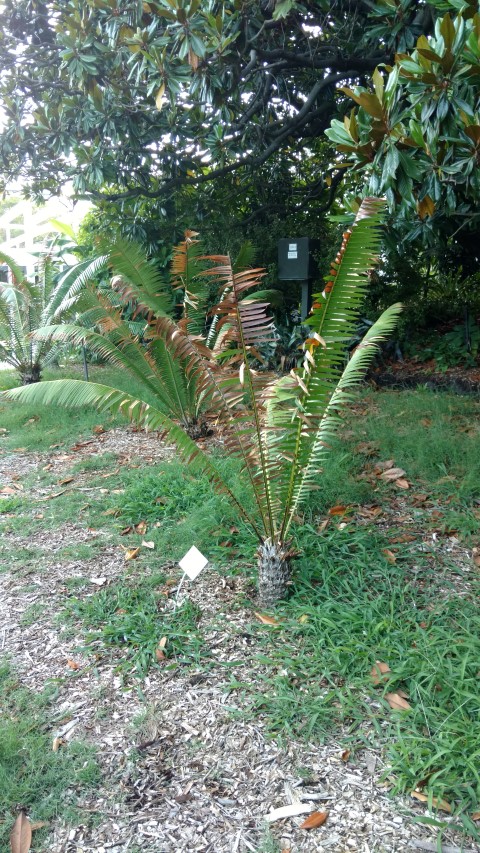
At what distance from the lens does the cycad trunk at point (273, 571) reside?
3049 millimetres

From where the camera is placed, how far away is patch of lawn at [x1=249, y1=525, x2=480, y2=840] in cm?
212

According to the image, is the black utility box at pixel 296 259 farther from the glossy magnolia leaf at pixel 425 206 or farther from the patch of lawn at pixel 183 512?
the glossy magnolia leaf at pixel 425 206

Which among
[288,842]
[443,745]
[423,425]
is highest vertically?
[423,425]

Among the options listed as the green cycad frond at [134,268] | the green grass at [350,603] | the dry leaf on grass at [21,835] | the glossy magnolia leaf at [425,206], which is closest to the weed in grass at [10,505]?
the green grass at [350,603]

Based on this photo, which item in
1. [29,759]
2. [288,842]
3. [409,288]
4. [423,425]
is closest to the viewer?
[288,842]

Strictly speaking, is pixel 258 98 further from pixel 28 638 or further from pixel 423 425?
pixel 28 638

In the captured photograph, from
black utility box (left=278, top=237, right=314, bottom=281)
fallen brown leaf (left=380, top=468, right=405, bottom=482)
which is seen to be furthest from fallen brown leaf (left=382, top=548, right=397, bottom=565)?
black utility box (left=278, top=237, right=314, bottom=281)

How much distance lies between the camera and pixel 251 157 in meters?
6.92

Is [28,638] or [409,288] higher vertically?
[409,288]

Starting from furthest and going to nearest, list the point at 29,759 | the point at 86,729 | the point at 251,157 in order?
1. the point at 251,157
2. the point at 86,729
3. the point at 29,759

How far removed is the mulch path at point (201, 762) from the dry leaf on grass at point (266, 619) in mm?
60

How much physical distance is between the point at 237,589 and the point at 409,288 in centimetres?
545

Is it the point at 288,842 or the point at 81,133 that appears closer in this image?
the point at 288,842

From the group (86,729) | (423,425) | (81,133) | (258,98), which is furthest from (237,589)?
(258,98)
